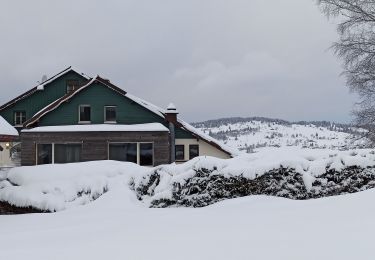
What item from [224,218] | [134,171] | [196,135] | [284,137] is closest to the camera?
[224,218]

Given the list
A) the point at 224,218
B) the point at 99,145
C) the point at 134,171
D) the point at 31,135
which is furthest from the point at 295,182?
the point at 31,135

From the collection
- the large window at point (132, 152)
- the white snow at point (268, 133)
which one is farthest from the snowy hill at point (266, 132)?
the large window at point (132, 152)

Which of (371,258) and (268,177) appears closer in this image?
(371,258)

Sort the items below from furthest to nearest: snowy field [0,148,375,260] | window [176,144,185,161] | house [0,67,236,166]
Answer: window [176,144,185,161] < house [0,67,236,166] < snowy field [0,148,375,260]

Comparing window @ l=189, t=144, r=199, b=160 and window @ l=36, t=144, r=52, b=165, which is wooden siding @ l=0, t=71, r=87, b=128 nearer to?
window @ l=36, t=144, r=52, b=165

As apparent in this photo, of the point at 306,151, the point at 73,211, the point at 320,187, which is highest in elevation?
the point at 306,151

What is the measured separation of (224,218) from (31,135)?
20058mm

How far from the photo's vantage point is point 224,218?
8164mm

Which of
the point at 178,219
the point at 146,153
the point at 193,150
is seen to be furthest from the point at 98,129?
the point at 178,219

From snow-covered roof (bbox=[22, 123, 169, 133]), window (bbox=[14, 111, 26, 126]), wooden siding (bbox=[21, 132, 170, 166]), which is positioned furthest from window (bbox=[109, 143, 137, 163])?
window (bbox=[14, 111, 26, 126])

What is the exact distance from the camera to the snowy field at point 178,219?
5.60m

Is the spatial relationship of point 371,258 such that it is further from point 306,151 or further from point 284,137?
point 284,137

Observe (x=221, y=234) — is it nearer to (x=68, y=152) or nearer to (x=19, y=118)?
(x=68, y=152)

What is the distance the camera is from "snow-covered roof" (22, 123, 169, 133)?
25.5 m
